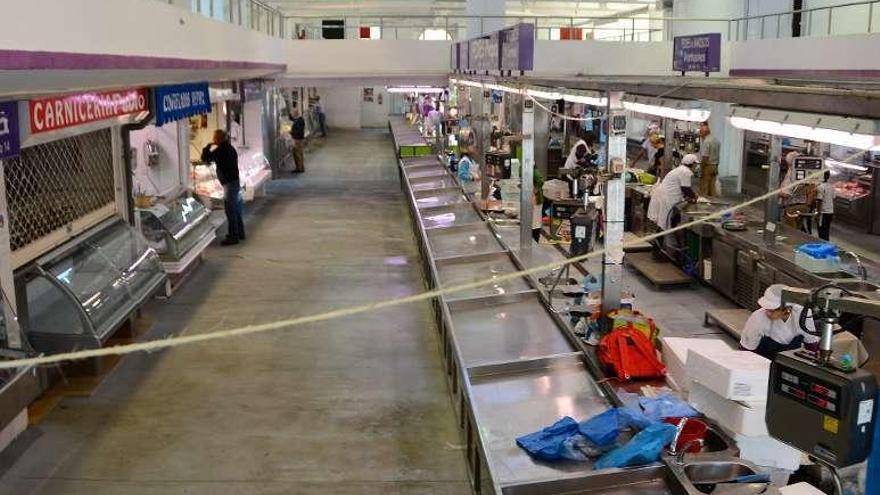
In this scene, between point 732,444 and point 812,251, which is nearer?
point 732,444

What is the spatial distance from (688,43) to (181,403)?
11523 mm

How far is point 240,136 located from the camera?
62.6 feet

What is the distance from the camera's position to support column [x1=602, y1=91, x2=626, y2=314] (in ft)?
20.6

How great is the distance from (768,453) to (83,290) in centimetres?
593

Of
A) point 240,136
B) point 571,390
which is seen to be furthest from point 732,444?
point 240,136

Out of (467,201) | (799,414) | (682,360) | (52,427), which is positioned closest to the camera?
(799,414)

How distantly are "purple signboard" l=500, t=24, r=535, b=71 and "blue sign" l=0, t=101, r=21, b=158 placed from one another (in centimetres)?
511

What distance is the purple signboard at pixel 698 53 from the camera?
14.3 meters

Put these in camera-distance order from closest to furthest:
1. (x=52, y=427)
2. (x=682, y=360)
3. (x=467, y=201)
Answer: (x=682, y=360) → (x=52, y=427) → (x=467, y=201)

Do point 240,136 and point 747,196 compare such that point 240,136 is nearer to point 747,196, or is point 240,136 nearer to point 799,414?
point 747,196

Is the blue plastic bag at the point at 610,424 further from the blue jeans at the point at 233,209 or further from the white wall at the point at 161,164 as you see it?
the blue jeans at the point at 233,209

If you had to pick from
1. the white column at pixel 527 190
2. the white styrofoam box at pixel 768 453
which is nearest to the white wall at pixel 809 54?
the white column at pixel 527 190

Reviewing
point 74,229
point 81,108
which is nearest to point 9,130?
point 81,108

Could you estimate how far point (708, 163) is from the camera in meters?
16.0
